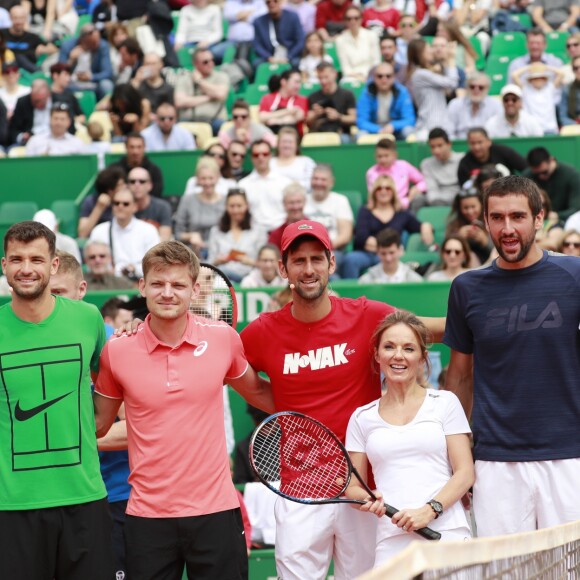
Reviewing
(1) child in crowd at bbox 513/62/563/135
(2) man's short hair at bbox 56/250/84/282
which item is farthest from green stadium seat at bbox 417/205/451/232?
(2) man's short hair at bbox 56/250/84/282

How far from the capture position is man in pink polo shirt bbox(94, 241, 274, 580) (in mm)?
5008

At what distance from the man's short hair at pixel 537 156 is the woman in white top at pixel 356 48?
4232 millimetres

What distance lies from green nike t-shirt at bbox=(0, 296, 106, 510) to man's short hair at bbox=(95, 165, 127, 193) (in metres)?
7.68

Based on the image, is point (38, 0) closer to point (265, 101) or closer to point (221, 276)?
point (265, 101)

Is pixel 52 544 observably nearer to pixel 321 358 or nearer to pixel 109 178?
pixel 321 358

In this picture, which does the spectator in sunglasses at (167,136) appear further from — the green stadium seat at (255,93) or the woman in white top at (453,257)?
the woman in white top at (453,257)

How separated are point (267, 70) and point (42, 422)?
12225 millimetres

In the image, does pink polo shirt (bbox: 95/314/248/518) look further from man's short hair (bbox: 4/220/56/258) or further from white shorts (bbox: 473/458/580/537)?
white shorts (bbox: 473/458/580/537)

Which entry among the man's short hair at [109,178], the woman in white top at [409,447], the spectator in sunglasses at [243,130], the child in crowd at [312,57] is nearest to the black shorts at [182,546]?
the woman in white top at [409,447]

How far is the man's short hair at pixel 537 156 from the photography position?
12.3 meters

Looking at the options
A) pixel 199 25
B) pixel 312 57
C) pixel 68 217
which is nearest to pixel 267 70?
pixel 312 57

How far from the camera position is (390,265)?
35.4 ft

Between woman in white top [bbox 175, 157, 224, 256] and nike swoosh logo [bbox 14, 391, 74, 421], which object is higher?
woman in white top [bbox 175, 157, 224, 256]

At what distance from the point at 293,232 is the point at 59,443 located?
1.35 metres
